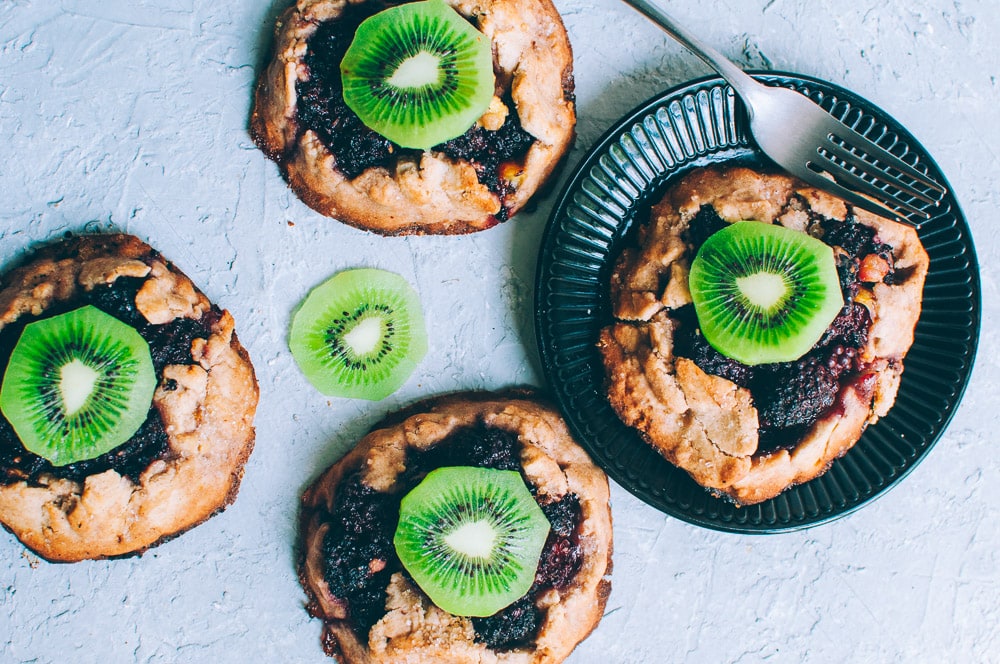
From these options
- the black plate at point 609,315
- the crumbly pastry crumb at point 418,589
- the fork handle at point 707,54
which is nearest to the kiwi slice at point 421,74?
the black plate at point 609,315

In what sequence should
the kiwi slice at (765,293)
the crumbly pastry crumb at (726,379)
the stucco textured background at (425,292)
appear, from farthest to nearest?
the stucco textured background at (425,292)
the crumbly pastry crumb at (726,379)
the kiwi slice at (765,293)

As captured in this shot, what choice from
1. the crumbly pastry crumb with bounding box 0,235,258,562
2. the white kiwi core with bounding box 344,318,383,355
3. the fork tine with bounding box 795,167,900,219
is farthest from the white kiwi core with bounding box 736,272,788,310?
the crumbly pastry crumb with bounding box 0,235,258,562

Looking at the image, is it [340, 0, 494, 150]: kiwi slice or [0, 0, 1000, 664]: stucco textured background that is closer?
[340, 0, 494, 150]: kiwi slice

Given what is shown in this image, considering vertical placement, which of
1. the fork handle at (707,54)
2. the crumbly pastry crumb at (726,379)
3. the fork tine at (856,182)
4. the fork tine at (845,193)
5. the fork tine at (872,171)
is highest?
the fork handle at (707,54)

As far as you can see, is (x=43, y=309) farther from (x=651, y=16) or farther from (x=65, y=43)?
(x=651, y=16)

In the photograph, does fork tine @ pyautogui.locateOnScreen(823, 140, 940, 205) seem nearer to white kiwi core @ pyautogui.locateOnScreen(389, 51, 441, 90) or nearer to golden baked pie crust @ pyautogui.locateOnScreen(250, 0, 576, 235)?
golden baked pie crust @ pyautogui.locateOnScreen(250, 0, 576, 235)

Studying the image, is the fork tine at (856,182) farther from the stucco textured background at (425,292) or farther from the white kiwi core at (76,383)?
the white kiwi core at (76,383)

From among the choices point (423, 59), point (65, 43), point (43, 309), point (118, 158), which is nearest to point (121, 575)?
point (43, 309)
